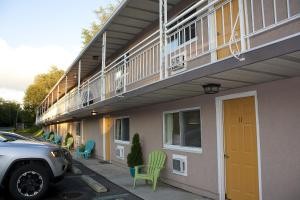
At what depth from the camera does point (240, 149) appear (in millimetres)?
5754

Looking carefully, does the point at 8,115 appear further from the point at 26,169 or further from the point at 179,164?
the point at 179,164

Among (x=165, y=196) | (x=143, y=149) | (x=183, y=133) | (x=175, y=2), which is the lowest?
(x=165, y=196)

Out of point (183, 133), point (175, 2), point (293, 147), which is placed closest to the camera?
point (293, 147)

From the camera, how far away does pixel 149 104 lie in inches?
369

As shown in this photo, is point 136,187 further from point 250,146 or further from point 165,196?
point 250,146

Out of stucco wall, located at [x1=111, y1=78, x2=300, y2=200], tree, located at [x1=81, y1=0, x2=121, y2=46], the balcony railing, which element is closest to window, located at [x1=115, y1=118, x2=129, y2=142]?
the balcony railing

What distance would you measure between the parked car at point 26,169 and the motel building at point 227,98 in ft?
8.57

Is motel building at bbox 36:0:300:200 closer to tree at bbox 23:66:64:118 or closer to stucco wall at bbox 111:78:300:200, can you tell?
stucco wall at bbox 111:78:300:200

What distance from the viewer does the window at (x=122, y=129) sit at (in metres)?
11.7

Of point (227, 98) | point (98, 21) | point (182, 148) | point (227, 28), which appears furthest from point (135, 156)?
point (98, 21)

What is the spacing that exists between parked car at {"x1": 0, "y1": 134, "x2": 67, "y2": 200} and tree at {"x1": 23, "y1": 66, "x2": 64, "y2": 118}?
51124mm

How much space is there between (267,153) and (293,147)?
546mm

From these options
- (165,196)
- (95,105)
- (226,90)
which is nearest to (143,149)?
(95,105)

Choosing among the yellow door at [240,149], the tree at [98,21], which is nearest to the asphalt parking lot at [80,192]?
the yellow door at [240,149]
